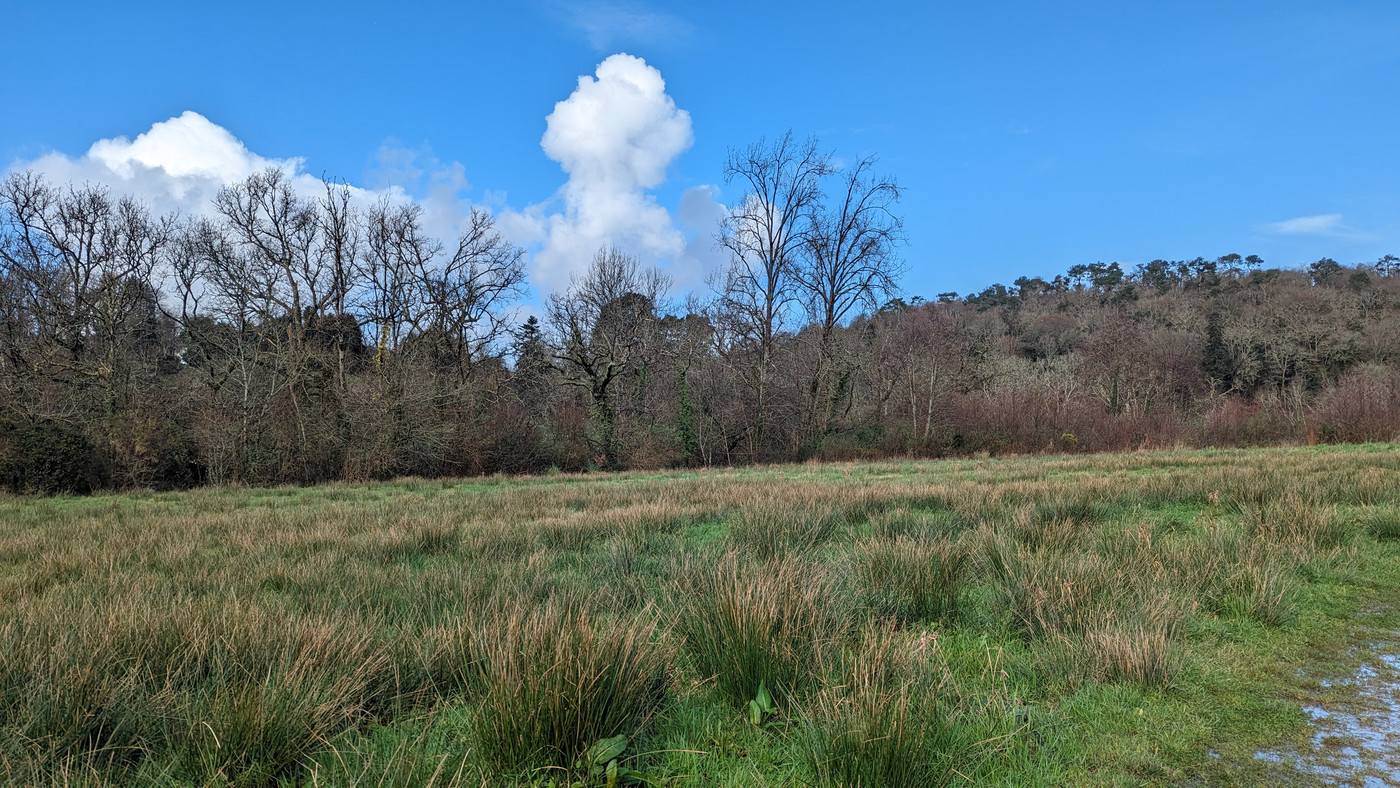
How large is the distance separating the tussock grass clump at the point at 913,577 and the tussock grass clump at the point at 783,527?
2.59ft

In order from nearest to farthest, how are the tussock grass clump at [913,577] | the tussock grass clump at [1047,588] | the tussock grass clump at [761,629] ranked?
the tussock grass clump at [761,629] < the tussock grass clump at [1047,588] < the tussock grass clump at [913,577]

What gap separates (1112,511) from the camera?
7.44 m

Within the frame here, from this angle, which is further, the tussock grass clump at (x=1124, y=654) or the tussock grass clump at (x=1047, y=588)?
the tussock grass clump at (x=1047, y=588)

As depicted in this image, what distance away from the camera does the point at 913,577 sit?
4.20 m

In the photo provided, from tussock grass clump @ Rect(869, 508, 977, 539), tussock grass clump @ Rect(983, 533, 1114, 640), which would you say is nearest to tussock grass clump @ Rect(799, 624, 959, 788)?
tussock grass clump @ Rect(983, 533, 1114, 640)

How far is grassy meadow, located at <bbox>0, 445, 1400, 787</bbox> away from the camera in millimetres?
2188

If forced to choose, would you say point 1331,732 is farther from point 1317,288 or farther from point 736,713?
point 1317,288

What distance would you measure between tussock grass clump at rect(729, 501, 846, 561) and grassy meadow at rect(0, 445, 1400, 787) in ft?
0.50

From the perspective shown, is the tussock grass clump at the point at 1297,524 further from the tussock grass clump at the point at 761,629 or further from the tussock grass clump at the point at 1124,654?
the tussock grass clump at the point at 761,629

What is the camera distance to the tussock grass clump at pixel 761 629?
9.13 ft

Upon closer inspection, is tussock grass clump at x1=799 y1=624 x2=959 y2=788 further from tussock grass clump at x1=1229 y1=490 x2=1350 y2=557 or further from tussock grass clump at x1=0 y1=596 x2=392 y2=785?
tussock grass clump at x1=1229 y1=490 x2=1350 y2=557

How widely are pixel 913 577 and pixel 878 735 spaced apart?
2.27 m

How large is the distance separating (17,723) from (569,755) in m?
1.92

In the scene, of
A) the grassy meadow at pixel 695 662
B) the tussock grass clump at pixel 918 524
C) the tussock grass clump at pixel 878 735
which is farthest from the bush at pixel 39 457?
the tussock grass clump at pixel 878 735
